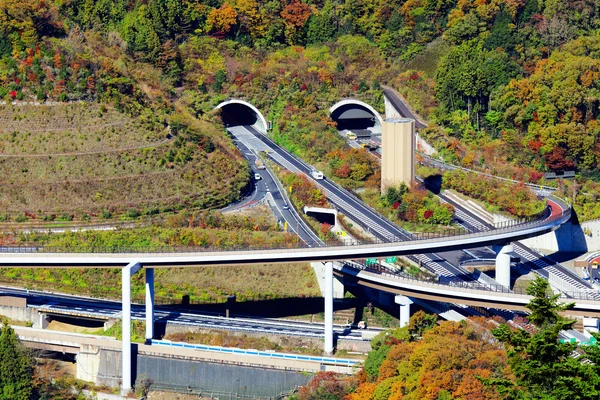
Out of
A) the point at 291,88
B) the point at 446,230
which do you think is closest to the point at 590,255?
the point at 446,230

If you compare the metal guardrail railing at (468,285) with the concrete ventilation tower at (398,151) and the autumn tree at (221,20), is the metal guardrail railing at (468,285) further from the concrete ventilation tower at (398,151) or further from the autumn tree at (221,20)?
the autumn tree at (221,20)

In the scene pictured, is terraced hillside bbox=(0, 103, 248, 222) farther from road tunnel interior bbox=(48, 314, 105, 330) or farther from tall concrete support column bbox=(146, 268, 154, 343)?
tall concrete support column bbox=(146, 268, 154, 343)

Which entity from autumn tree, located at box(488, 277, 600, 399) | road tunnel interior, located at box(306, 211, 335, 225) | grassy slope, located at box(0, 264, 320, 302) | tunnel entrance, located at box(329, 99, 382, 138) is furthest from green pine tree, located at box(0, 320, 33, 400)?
tunnel entrance, located at box(329, 99, 382, 138)

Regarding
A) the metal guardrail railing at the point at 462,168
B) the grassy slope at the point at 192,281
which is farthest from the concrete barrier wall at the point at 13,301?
the metal guardrail railing at the point at 462,168

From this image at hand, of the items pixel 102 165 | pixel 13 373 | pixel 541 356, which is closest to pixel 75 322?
pixel 13 373

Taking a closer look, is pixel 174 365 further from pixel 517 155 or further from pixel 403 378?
pixel 517 155

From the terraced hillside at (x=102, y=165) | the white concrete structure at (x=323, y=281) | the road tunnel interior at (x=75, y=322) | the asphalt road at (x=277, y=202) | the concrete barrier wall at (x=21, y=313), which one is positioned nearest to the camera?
the road tunnel interior at (x=75, y=322)
